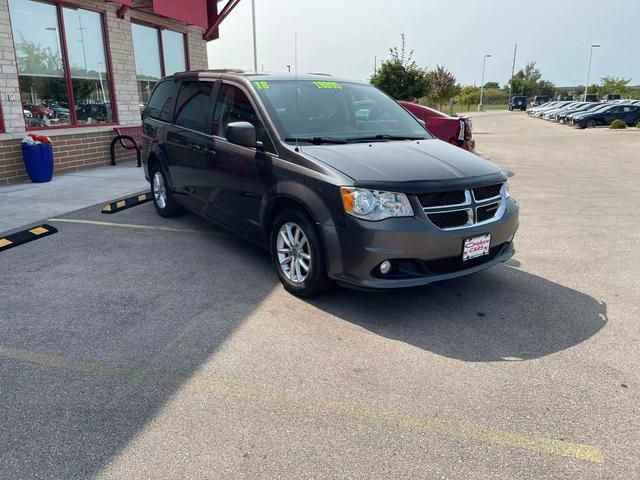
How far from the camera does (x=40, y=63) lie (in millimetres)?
9898

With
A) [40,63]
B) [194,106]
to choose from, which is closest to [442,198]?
[194,106]

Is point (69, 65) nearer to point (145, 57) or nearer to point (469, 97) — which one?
point (145, 57)

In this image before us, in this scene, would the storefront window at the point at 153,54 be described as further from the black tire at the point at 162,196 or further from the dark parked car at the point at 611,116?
the dark parked car at the point at 611,116

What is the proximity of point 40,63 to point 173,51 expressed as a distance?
4.61 metres

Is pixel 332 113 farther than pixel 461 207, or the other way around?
pixel 332 113

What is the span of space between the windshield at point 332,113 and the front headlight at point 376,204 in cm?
98

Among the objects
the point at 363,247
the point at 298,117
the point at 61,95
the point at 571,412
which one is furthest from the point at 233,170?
the point at 61,95

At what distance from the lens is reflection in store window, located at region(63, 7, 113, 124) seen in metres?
10.5

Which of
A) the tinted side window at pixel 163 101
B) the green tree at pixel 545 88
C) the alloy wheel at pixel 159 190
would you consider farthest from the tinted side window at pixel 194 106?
the green tree at pixel 545 88

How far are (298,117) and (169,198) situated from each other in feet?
9.08

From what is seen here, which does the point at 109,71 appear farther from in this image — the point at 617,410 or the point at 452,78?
the point at 452,78

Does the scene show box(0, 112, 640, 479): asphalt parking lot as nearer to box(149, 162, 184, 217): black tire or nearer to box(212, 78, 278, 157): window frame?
box(212, 78, 278, 157): window frame

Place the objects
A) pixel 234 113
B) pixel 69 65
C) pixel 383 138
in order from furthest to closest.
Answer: pixel 69 65 → pixel 234 113 → pixel 383 138

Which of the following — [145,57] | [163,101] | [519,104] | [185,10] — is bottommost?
[519,104]
